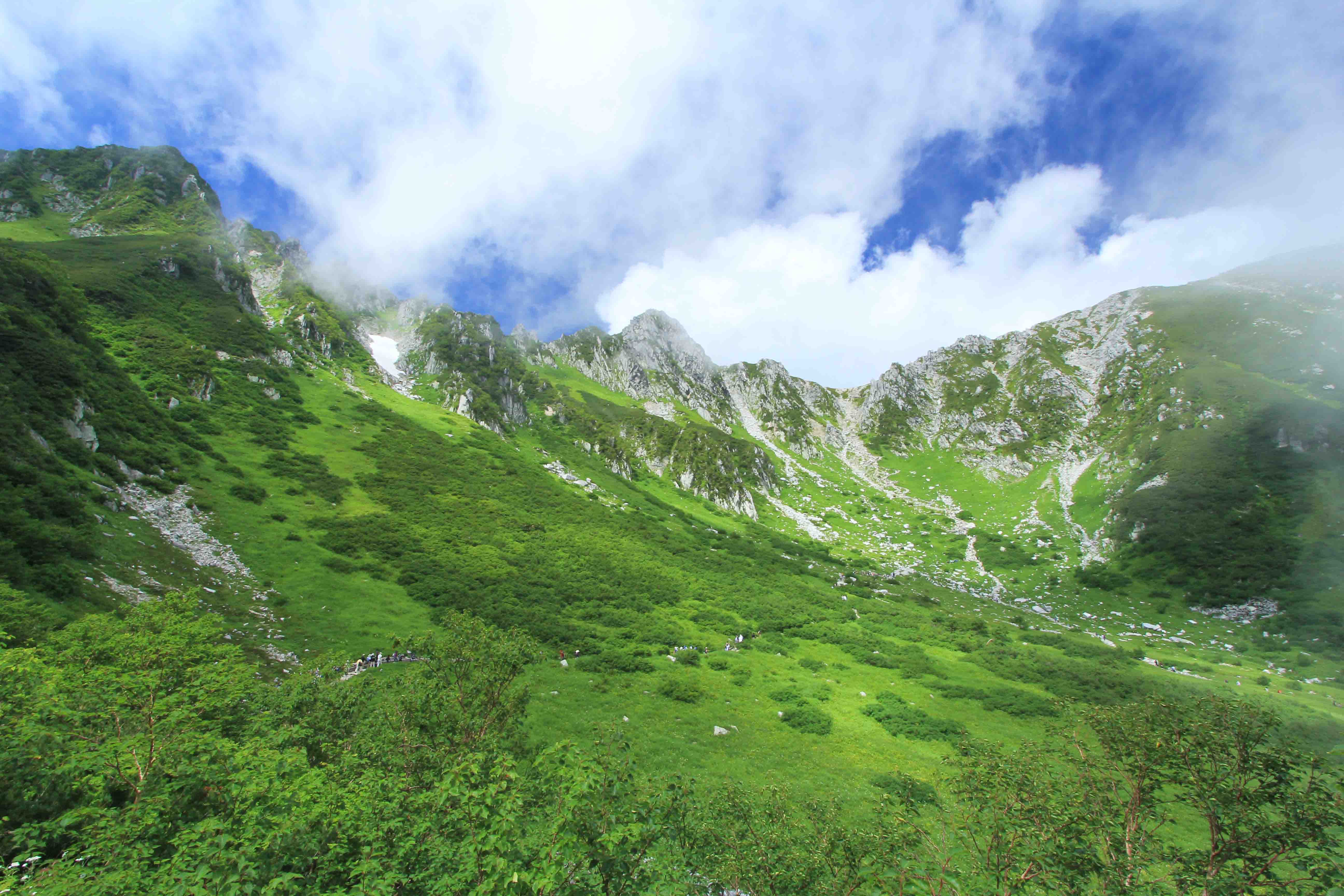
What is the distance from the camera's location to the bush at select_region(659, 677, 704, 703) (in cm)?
2752

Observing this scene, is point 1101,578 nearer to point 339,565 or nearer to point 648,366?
point 339,565

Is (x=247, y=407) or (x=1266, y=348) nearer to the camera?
(x=247, y=407)

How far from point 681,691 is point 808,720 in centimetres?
706

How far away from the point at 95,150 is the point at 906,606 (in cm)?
21306

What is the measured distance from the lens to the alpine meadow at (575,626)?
28.2 feet

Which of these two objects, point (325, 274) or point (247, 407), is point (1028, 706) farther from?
point (325, 274)

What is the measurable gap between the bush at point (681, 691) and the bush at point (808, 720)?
185 inches

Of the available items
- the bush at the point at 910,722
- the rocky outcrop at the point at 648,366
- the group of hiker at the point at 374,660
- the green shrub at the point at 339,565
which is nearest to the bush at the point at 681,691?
the bush at the point at 910,722

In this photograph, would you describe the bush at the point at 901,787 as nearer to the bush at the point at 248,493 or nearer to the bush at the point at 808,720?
the bush at the point at 808,720

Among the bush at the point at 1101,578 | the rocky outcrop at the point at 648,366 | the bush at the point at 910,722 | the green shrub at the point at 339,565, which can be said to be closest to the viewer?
the bush at the point at 910,722

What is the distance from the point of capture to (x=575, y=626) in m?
35.6

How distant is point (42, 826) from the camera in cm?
772

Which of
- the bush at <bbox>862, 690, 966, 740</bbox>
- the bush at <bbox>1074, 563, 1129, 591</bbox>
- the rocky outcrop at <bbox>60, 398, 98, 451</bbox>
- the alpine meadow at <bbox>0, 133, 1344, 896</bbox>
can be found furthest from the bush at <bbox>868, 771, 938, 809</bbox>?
the bush at <bbox>1074, 563, 1129, 591</bbox>

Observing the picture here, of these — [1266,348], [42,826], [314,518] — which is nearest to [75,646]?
[42,826]
